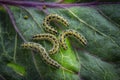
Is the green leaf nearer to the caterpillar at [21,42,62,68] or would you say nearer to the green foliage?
the green foliage

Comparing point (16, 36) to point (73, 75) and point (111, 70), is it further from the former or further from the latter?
point (111, 70)

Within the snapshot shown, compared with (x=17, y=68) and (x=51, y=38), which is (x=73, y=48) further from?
(x=17, y=68)

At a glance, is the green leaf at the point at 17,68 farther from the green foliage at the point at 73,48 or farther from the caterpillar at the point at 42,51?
the caterpillar at the point at 42,51

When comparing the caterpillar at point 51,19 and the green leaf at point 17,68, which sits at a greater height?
the caterpillar at point 51,19

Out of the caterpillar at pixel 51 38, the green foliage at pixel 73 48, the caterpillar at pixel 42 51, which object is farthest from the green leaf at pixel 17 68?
the caterpillar at pixel 51 38

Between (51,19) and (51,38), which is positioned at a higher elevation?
(51,19)

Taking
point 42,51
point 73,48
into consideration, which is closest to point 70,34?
point 73,48

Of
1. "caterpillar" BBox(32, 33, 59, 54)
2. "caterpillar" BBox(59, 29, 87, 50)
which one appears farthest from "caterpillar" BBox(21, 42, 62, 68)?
"caterpillar" BBox(59, 29, 87, 50)

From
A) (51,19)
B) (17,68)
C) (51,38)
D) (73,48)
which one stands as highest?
(51,19)
